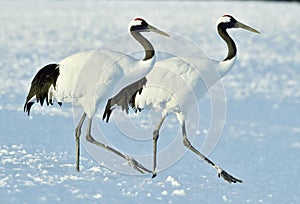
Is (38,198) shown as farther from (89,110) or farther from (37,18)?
(37,18)

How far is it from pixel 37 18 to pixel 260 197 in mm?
15374

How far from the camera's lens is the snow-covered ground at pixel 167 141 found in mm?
4691

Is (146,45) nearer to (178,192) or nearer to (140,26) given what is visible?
(140,26)

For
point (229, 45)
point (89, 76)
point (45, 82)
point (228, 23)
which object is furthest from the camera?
point (228, 23)

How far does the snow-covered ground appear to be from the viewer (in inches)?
185

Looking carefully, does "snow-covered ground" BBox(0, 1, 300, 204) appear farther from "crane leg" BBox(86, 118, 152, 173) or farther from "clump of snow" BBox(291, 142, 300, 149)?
"crane leg" BBox(86, 118, 152, 173)

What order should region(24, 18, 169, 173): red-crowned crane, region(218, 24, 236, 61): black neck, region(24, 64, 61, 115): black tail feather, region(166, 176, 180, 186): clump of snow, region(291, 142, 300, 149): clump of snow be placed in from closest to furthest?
region(24, 18, 169, 173): red-crowned crane → region(24, 64, 61, 115): black tail feather → region(166, 176, 180, 186): clump of snow → region(218, 24, 236, 61): black neck → region(291, 142, 300, 149): clump of snow

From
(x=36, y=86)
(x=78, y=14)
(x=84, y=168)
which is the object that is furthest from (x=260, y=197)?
(x=78, y=14)

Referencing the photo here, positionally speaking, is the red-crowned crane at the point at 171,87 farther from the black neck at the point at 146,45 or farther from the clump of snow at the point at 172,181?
the clump of snow at the point at 172,181

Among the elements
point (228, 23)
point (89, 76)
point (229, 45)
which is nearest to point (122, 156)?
point (89, 76)

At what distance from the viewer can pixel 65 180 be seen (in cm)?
480

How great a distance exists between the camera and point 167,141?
6.70 metres

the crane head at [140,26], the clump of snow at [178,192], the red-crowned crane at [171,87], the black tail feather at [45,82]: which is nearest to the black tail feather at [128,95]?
the red-crowned crane at [171,87]

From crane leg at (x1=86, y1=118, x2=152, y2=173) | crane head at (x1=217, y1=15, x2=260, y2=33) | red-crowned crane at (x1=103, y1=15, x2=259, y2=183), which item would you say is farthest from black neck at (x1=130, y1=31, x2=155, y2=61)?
crane leg at (x1=86, y1=118, x2=152, y2=173)
